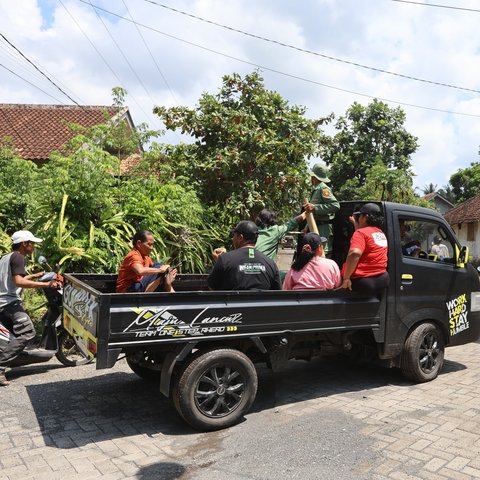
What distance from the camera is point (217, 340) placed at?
3998 mm

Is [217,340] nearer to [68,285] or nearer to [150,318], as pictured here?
[150,318]

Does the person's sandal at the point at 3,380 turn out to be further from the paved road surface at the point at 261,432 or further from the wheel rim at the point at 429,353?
the wheel rim at the point at 429,353

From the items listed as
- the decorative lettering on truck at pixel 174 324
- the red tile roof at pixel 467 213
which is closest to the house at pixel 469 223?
the red tile roof at pixel 467 213

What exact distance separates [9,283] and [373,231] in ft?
13.0

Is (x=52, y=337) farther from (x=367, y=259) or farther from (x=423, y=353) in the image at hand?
(x=423, y=353)

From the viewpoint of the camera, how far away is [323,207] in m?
5.44

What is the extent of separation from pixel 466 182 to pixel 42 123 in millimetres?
30743

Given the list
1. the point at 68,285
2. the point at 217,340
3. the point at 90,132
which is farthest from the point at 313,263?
the point at 90,132

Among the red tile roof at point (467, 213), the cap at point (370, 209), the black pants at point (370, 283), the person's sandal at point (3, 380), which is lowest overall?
the person's sandal at point (3, 380)

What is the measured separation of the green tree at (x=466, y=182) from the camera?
35.1m

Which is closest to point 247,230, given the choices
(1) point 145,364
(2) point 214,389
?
(2) point 214,389

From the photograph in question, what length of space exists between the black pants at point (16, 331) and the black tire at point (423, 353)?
4135 mm

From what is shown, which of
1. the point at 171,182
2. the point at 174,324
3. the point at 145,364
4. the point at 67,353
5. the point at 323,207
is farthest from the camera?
the point at 171,182

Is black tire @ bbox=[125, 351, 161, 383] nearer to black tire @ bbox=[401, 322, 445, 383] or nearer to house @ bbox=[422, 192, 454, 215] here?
black tire @ bbox=[401, 322, 445, 383]
